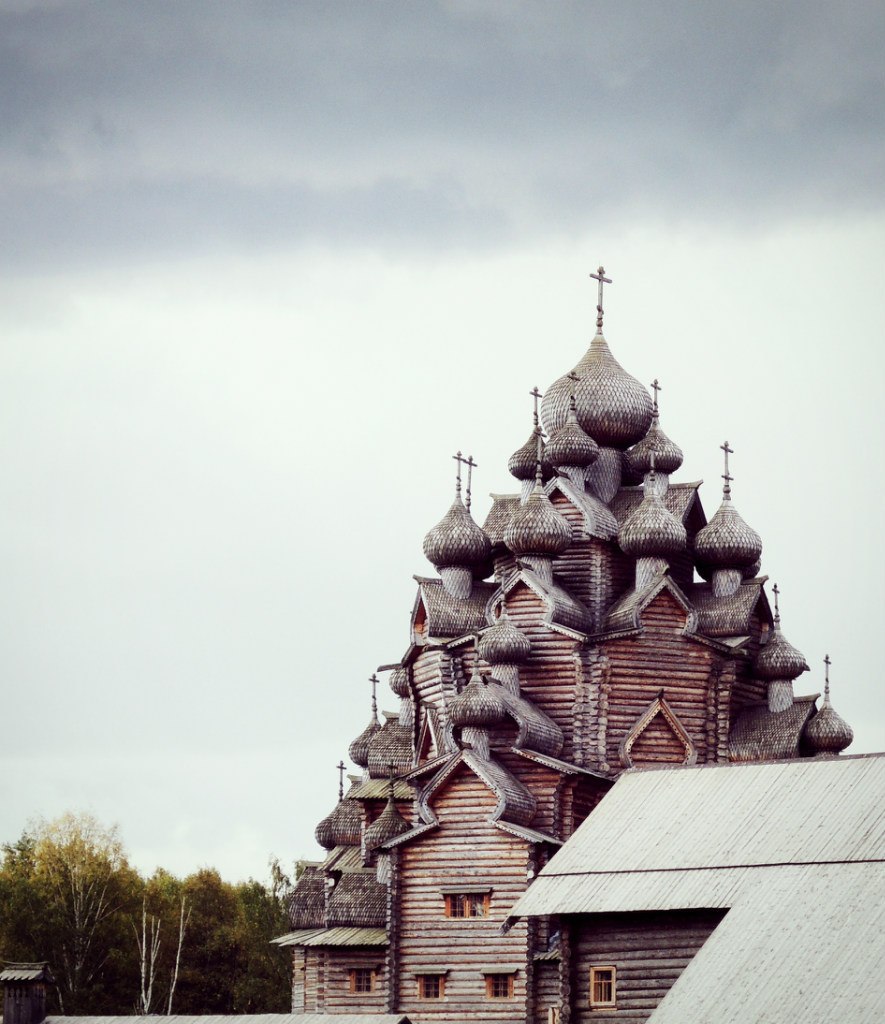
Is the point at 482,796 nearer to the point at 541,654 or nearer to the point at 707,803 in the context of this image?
the point at 541,654

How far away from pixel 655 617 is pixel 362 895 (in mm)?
9852

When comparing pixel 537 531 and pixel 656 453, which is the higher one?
pixel 656 453

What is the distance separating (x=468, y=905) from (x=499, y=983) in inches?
74.8

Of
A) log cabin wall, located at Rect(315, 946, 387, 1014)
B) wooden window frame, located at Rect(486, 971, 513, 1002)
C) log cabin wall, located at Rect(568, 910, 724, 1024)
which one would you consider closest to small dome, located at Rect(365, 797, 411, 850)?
log cabin wall, located at Rect(315, 946, 387, 1014)

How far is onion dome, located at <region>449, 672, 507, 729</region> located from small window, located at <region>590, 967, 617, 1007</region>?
8528 millimetres

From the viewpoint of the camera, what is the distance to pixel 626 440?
5322 centimetres

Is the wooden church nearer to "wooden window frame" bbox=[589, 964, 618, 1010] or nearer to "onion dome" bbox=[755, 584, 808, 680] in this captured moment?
"onion dome" bbox=[755, 584, 808, 680]

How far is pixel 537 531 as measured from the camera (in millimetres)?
48969

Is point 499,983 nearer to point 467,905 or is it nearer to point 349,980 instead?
point 467,905

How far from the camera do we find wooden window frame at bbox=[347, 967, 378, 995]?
49.3 m

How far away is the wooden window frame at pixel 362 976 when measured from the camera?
4931cm

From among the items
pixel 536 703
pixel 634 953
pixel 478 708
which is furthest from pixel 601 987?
pixel 536 703

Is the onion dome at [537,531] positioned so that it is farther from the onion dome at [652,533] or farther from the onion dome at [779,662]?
the onion dome at [779,662]

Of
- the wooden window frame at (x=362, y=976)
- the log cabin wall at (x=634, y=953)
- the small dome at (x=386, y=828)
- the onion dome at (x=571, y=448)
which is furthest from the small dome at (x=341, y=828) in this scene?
the log cabin wall at (x=634, y=953)
